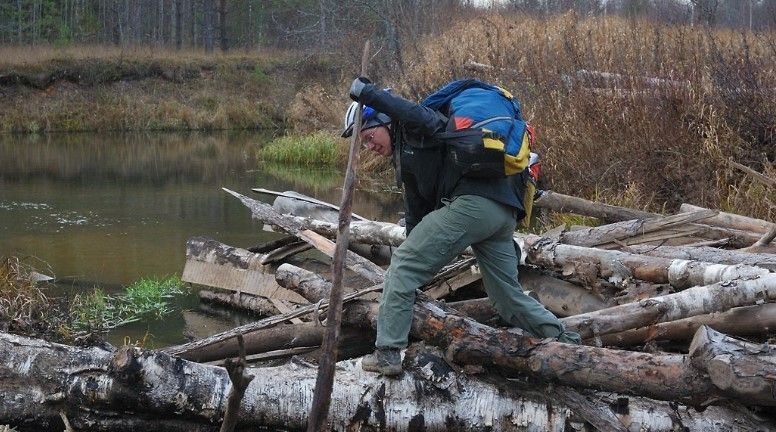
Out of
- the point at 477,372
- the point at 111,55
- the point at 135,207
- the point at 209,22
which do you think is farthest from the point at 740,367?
the point at 209,22

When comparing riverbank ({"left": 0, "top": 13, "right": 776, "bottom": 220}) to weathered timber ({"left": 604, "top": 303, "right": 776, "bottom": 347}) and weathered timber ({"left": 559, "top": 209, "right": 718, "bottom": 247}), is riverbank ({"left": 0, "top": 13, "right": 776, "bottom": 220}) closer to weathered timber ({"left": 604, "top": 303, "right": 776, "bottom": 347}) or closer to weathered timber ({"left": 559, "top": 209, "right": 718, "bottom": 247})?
weathered timber ({"left": 559, "top": 209, "right": 718, "bottom": 247})

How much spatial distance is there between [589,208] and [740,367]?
16.4 feet

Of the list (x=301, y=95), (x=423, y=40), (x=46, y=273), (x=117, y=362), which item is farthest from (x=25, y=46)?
(x=117, y=362)

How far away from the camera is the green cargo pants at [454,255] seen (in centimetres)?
538

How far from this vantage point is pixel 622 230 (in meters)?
7.68

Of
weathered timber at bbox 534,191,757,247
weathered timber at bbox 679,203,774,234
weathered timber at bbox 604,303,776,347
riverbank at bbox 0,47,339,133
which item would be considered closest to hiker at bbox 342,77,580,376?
weathered timber at bbox 604,303,776,347

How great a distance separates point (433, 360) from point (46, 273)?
698 centimetres

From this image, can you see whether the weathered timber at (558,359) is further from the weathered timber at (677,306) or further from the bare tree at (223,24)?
the bare tree at (223,24)

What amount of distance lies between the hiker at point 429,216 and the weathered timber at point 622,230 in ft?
6.57

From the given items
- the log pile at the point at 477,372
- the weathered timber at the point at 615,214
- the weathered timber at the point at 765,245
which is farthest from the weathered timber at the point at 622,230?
the log pile at the point at 477,372

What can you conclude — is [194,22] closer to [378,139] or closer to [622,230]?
[622,230]

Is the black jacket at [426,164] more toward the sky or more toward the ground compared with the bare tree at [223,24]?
more toward the sky

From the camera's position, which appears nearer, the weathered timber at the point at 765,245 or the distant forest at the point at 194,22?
the weathered timber at the point at 765,245

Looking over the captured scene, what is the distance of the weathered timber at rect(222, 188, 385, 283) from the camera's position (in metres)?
7.67
